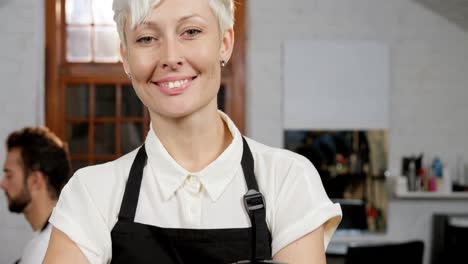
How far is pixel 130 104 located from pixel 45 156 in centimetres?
200

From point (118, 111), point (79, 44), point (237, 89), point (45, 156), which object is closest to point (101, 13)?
point (79, 44)

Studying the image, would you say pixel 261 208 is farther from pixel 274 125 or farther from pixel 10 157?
pixel 274 125

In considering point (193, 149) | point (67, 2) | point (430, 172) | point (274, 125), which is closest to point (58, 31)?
point (67, 2)

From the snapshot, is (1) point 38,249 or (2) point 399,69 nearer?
(1) point 38,249

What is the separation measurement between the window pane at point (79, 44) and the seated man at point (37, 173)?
2.00 metres

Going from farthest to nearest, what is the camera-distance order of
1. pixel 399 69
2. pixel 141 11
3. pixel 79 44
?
pixel 79 44 < pixel 399 69 < pixel 141 11

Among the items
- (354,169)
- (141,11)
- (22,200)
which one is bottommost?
(354,169)

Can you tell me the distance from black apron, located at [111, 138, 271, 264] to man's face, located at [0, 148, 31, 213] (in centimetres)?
223

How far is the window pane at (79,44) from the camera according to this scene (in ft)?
16.8

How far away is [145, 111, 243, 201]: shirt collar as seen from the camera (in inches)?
42.4

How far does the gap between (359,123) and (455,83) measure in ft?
2.60

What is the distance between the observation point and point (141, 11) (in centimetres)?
99

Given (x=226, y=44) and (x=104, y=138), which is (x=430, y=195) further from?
(x=226, y=44)

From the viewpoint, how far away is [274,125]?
5.02 metres
